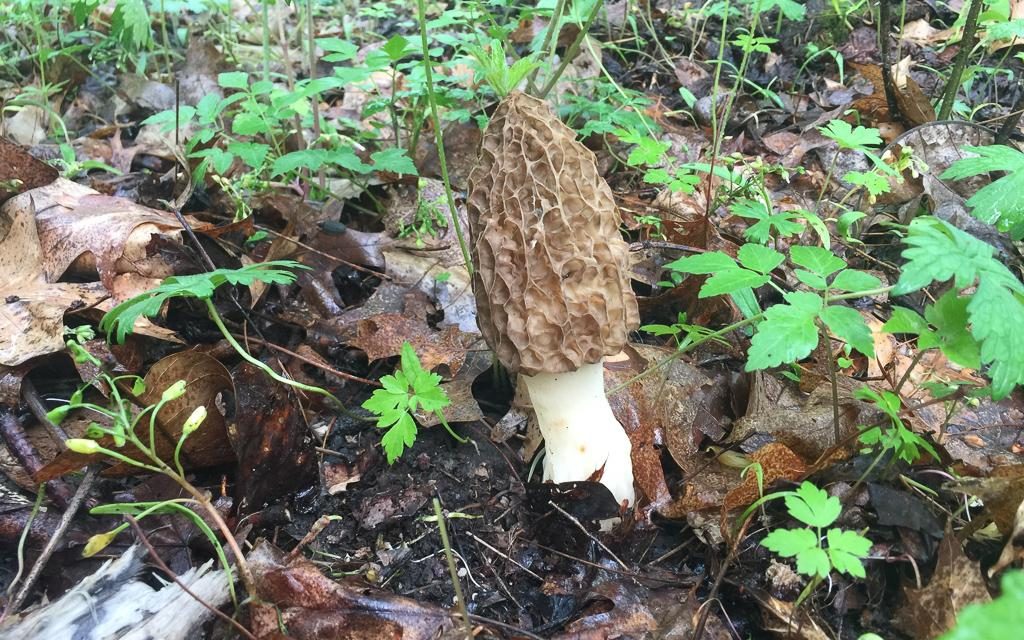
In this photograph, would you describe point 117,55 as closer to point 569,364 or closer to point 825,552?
point 569,364

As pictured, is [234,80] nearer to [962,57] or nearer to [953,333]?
[953,333]

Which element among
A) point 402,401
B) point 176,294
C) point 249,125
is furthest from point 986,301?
point 249,125

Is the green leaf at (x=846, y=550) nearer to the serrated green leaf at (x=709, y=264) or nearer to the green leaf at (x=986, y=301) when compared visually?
the green leaf at (x=986, y=301)

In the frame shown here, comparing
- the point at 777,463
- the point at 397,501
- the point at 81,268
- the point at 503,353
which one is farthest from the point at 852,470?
the point at 81,268

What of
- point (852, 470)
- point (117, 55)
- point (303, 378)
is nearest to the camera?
point (852, 470)

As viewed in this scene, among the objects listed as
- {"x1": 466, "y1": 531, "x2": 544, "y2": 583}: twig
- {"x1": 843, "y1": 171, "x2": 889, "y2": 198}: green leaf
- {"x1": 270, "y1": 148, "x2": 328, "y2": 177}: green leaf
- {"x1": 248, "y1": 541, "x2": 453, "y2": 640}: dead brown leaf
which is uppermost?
{"x1": 270, "y1": 148, "x2": 328, "y2": 177}: green leaf

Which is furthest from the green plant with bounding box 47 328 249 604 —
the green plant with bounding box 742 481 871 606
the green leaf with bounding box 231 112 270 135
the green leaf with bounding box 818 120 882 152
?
the green leaf with bounding box 818 120 882 152

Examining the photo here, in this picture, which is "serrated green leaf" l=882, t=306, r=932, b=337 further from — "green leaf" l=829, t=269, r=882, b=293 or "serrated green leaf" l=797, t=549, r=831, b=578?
"serrated green leaf" l=797, t=549, r=831, b=578
